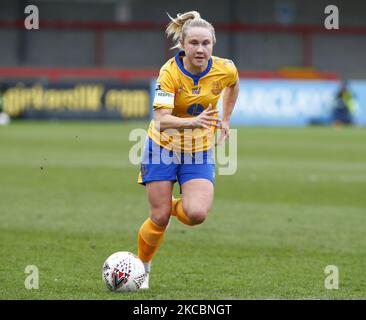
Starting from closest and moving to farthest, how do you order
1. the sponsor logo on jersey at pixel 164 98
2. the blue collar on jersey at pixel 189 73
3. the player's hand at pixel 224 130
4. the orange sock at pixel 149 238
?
1. the sponsor logo on jersey at pixel 164 98
2. the blue collar on jersey at pixel 189 73
3. the orange sock at pixel 149 238
4. the player's hand at pixel 224 130

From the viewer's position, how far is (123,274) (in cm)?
759

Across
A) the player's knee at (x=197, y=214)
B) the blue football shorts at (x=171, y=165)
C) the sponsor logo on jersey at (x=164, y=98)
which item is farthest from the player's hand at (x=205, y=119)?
the player's knee at (x=197, y=214)

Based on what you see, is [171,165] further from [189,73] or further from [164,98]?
[189,73]

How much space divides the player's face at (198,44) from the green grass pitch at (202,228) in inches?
73.7

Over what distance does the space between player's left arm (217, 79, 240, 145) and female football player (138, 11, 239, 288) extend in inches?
2.7

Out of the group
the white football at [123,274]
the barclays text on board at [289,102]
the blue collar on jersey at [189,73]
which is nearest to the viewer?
the white football at [123,274]

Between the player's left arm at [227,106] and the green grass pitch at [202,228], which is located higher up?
the player's left arm at [227,106]

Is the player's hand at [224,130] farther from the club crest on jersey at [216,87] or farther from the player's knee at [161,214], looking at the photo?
the player's knee at [161,214]

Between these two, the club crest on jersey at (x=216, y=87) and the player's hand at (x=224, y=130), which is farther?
the player's hand at (x=224, y=130)

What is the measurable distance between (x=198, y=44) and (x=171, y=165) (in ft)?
3.45

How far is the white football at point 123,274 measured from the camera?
24.9 feet

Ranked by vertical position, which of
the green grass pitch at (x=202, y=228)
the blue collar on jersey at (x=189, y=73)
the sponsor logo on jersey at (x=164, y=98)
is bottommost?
the green grass pitch at (x=202, y=228)

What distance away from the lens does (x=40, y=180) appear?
54.9ft
